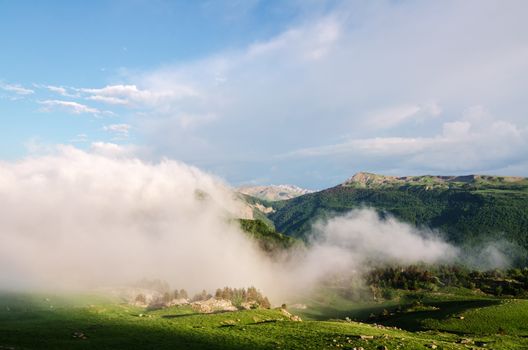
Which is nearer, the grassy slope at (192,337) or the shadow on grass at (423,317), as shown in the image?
the grassy slope at (192,337)

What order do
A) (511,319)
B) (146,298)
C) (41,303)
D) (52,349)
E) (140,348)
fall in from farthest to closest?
(146,298) → (41,303) → (511,319) → (140,348) → (52,349)

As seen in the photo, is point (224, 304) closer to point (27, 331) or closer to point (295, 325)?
point (295, 325)

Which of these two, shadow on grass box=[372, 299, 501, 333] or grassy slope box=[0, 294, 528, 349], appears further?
shadow on grass box=[372, 299, 501, 333]

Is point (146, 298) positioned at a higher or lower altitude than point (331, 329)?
lower

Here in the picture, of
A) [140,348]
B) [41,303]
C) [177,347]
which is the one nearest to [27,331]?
[140,348]

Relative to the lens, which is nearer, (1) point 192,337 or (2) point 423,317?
(1) point 192,337

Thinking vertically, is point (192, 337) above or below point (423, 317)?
above

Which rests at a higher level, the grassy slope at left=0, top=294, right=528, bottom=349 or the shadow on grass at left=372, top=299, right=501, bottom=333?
the grassy slope at left=0, top=294, right=528, bottom=349

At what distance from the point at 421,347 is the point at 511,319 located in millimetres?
66284

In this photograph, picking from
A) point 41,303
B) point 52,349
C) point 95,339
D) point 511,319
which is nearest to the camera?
point 52,349

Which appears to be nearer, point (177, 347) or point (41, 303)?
point (177, 347)

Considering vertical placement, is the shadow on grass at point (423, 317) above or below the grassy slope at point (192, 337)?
below

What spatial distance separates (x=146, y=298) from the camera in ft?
620

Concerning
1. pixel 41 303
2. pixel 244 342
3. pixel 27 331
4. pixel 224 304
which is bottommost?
pixel 224 304
